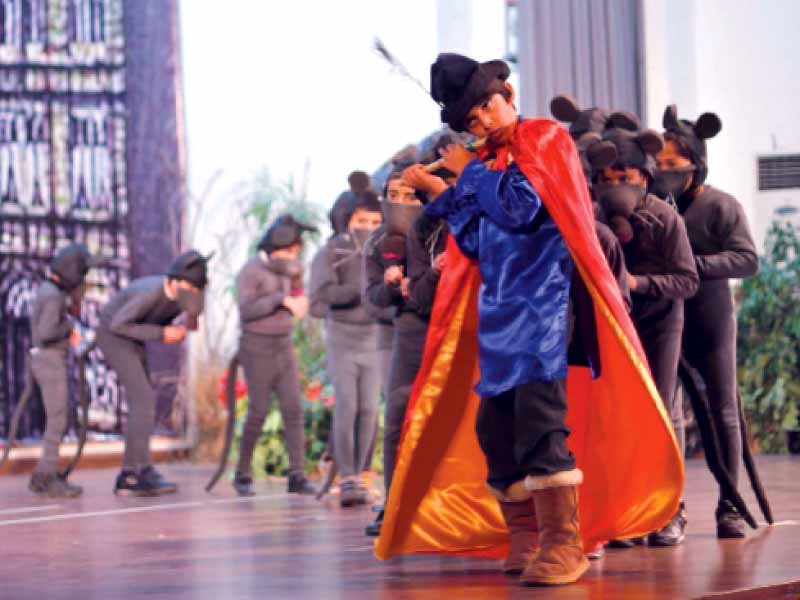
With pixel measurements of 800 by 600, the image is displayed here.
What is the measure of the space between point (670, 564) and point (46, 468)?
4393mm

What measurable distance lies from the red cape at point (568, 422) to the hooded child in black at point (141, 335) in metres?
3.60

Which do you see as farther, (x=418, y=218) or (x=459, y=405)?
(x=418, y=218)

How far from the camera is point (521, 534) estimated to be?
12.6ft

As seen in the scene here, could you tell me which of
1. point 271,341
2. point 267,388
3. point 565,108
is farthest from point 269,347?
point 565,108

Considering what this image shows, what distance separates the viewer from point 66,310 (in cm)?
761

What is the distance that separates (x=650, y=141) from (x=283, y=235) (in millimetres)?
3217

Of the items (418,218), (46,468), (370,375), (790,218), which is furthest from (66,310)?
(790,218)

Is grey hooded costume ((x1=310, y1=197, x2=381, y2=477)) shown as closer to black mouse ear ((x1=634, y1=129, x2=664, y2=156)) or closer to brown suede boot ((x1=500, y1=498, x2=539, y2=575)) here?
black mouse ear ((x1=634, y1=129, x2=664, y2=156))

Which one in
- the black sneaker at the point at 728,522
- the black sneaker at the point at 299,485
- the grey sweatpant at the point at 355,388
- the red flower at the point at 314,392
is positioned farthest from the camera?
the red flower at the point at 314,392

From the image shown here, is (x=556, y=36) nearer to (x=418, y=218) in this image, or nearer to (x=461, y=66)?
(x=418, y=218)

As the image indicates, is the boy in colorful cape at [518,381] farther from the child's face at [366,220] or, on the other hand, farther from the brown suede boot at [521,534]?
the child's face at [366,220]

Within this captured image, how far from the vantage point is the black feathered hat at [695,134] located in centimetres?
481

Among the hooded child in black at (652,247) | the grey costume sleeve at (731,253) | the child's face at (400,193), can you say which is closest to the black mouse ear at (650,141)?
the hooded child in black at (652,247)

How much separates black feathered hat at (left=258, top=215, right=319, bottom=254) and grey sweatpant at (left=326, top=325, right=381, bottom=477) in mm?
781
